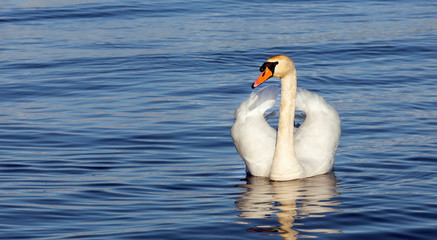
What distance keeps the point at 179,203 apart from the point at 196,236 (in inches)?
40.5

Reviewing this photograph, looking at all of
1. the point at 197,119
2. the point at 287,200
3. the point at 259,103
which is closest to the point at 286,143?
the point at 259,103

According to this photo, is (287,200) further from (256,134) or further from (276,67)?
(276,67)

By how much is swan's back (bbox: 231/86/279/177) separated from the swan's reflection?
0.60 feet

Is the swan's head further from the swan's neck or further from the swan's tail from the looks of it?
the swan's tail

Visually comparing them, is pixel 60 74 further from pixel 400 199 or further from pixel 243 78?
pixel 400 199

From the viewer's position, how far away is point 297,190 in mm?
9266

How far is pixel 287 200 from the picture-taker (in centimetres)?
880

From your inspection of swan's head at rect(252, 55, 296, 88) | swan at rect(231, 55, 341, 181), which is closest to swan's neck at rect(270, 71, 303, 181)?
swan at rect(231, 55, 341, 181)

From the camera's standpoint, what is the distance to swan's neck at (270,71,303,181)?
31.3ft

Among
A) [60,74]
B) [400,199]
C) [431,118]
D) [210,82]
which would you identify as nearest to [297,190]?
[400,199]

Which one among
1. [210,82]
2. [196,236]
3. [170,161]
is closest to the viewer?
[196,236]

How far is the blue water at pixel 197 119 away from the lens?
8.02m

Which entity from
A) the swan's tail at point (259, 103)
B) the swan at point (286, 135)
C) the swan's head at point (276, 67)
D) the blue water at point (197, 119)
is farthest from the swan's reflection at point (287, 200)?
the swan's head at point (276, 67)

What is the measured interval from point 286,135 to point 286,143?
9 centimetres
